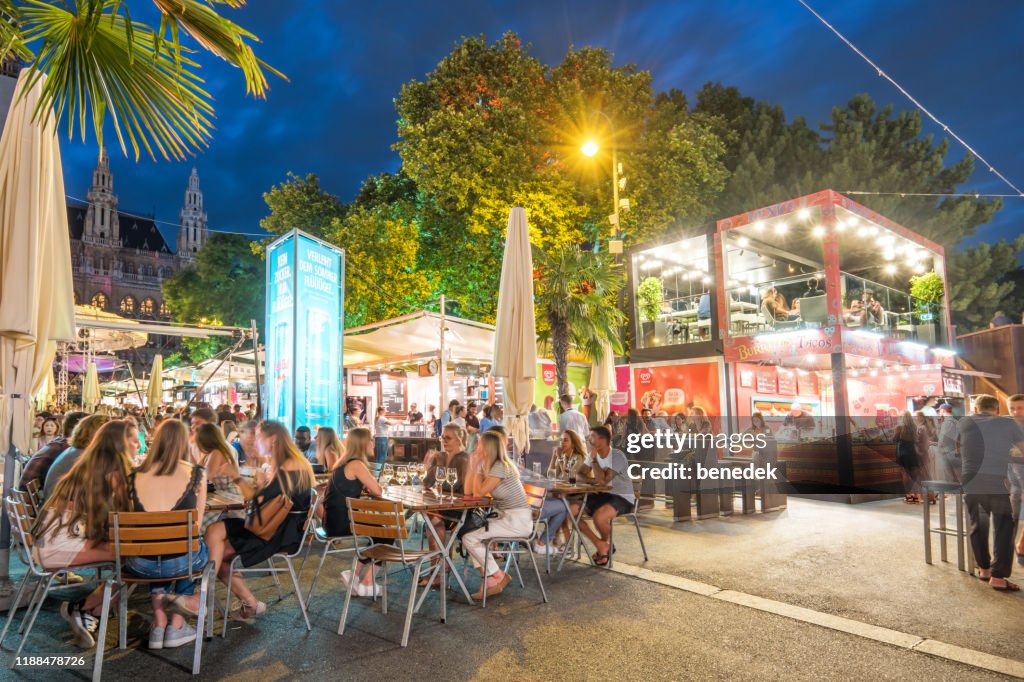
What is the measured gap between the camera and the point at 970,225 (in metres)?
28.5

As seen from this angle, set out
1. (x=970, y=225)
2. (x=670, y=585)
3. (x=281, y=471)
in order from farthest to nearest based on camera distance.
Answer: (x=970, y=225)
(x=670, y=585)
(x=281, y=471)

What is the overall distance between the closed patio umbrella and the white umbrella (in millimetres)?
4326

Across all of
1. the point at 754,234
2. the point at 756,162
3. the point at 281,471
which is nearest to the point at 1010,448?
the point at 281,471

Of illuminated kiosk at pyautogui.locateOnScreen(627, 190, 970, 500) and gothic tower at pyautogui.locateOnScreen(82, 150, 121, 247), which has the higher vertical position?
gothic tower at pyautogui.locateOnScreen(82, 150, 121, 247)

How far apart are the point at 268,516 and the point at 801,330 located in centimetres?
1425

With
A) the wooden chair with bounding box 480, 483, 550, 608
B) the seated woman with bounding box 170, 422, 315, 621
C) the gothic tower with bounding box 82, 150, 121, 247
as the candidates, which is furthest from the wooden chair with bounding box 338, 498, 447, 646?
the gothic tower with bounding box 82, 150, 121, 247

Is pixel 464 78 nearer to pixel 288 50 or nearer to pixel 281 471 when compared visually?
pixel 281 471

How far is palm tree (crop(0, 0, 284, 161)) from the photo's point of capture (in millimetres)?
3602

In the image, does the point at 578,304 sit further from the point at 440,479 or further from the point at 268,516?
the point at 268,516

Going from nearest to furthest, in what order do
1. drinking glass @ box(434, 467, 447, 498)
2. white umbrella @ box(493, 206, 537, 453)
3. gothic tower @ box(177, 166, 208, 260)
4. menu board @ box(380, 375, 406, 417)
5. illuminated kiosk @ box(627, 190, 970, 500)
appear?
drinking glass @ box(434, 467, 447, 498) → white umbrella @ box(493, 206, 537, 453) → illuminated kiosk @ box(627, 190, 970, 500) → menu board @ box(380, 375, 406, 417) → gothic tower @ box(177, 166, 208, 260)

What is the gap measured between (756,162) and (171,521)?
26998 millimetres

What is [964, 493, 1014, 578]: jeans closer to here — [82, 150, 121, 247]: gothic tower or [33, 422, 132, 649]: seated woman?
[33, 422, 132, 649]: seated woman

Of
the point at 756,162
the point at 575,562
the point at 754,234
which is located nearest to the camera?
the point at 575,562

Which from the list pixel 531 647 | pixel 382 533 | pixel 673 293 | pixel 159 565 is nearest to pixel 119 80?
pixel 159 565
